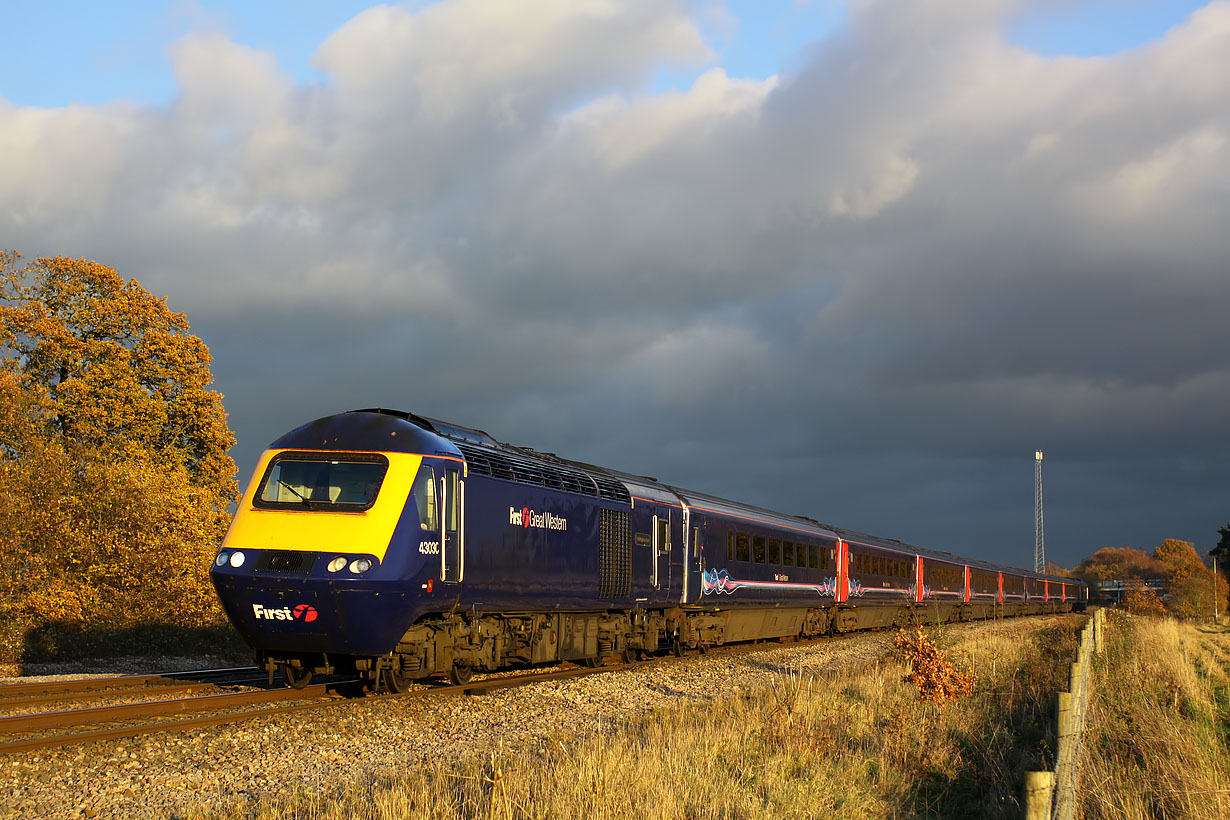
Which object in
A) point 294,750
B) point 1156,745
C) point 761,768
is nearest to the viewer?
point 761,768

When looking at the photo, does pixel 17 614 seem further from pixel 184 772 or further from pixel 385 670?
pixel 184 772

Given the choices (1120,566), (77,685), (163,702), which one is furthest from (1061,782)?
(1120,566)

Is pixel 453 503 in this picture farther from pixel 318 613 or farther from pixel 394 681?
pixel 394 681

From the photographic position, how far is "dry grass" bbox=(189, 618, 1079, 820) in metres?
7.99

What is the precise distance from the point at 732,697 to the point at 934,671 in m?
3.21

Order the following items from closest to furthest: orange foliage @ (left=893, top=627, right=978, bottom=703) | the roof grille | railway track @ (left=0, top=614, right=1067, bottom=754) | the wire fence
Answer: the wire fence, railway track @ (left=0, top=614, right=1067, bottom=754), orange foliage @ (left=893, top=627, right=978, bottom=703), the roof grille

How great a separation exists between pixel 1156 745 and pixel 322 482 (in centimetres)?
1096

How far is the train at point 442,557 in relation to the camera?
41.1ft

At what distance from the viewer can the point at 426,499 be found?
1320cm

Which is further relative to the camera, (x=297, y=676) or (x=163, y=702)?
(x=297, y=676)

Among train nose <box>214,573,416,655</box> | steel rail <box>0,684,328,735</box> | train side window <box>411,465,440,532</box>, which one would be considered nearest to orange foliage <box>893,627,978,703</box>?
train side window <box>411,465,440,532</box>

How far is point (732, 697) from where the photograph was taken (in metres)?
15.8

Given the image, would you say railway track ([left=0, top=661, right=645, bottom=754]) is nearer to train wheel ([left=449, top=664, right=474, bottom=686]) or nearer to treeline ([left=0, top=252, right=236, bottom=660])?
train wheel ([left=449, top=664, right=474, bottom=686])

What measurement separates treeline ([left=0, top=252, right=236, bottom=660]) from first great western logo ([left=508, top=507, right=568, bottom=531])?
486 inches
